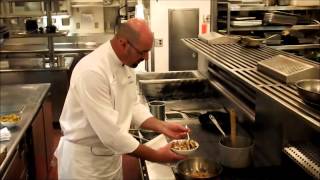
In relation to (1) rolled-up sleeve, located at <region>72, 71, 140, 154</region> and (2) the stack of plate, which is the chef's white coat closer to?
(1) rolled-up sleeve, located at <region>72, 71, 140, 154</region>

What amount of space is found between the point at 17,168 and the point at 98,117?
42.4 inches

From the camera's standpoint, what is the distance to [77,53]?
6125 millimetres

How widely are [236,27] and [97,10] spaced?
2377mm

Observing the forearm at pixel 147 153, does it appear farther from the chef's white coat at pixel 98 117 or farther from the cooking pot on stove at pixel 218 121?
the cooking pot on stove at pixel 218 121

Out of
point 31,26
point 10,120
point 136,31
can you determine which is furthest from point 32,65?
point 136,31

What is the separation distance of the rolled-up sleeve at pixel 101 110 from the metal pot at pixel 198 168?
26 cm

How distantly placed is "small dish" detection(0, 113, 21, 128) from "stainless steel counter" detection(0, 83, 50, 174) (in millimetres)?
32

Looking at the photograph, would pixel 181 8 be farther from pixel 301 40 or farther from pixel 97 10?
pixel 301 40

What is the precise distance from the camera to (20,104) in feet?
10.8

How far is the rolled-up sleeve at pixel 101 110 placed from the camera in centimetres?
180

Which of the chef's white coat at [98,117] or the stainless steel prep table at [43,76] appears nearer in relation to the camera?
the chef's white coat at [98,117]

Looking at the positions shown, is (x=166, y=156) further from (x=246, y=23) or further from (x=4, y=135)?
(x=246, y=23)

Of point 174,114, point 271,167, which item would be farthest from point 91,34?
point 271,167

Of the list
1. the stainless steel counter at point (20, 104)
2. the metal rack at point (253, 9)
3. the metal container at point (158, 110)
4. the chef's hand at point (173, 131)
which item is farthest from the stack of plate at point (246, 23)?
the chef's hand at point (173, 131)
